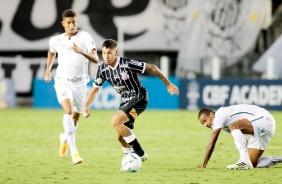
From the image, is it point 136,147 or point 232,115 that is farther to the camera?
point 136,147

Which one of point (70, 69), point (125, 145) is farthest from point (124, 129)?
point (70, 69)

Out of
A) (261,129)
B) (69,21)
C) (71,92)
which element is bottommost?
(261,129)

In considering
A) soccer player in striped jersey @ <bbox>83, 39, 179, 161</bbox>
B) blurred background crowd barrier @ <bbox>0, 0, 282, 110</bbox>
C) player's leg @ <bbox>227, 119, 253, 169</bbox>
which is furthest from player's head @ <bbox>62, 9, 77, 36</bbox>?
blurred background crowd barrier @ <bbox>0, 0, 282, 110</bbox>

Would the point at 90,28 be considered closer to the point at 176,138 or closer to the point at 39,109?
the point at 39,109

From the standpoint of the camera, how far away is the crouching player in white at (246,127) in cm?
1018

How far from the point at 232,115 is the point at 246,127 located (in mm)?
269

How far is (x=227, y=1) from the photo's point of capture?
33000 mm

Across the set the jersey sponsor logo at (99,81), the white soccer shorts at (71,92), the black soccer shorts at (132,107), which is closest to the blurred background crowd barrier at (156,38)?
the white soccer shorts at (71,92)

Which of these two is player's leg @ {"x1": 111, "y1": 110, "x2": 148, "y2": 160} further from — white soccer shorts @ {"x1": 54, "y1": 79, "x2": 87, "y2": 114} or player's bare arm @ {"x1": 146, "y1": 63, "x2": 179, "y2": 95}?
white soccer shorts @ {"x1": 54, "y1": 79, "x2": 87, "y2": 114}

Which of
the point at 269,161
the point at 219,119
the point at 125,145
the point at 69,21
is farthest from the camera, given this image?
the point at 69,21

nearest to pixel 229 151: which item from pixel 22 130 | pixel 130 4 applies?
pixel 22 130

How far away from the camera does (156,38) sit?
114ft

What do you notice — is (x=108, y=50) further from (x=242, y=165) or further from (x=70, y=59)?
(x=242, y=165)

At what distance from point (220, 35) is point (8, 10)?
960 cm
